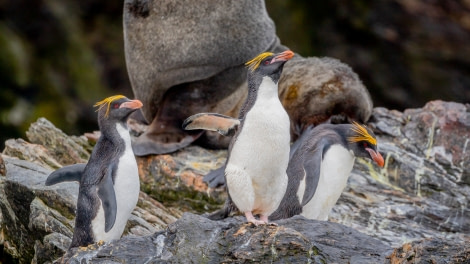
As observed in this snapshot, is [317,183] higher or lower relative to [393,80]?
lower

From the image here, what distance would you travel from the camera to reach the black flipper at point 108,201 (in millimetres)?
7125

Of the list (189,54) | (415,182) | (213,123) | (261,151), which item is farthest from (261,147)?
(189,54)

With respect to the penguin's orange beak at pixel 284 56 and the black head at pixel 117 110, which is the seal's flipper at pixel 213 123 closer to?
the black head at pixel 117 110

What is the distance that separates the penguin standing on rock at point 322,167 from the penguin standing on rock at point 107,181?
1.28m

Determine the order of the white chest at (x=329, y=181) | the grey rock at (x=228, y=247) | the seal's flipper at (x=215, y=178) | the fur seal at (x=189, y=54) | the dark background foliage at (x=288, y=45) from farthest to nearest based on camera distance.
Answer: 1. the dark background foliage at (x=288, y=45)
2. the fur seal at (x=189, y=54)
3. the seal's flipper at (x=215, y=178)
4. the white chest at (x=329, y=181)
5. the grey rock at (x=228, y=247)

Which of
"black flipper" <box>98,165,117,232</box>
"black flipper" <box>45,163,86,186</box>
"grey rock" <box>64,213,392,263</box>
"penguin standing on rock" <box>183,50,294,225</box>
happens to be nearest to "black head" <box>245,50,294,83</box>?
"penguin standing on rock" <box>183,50,294,225</box>

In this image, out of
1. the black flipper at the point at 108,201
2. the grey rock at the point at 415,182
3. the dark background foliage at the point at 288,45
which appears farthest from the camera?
the dark background foliage at the point at 288,45

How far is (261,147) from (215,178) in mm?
2422

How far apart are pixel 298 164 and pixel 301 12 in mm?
11209

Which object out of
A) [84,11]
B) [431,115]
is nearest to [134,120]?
[431,115]

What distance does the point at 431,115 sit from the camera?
10.8 meters

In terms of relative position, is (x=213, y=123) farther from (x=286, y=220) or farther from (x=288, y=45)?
(x=288, y=45)

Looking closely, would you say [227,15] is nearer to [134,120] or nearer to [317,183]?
[134,120]

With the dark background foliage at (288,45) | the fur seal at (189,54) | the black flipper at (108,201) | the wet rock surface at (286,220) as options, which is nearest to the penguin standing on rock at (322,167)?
the wet rock surface at (286,220)
